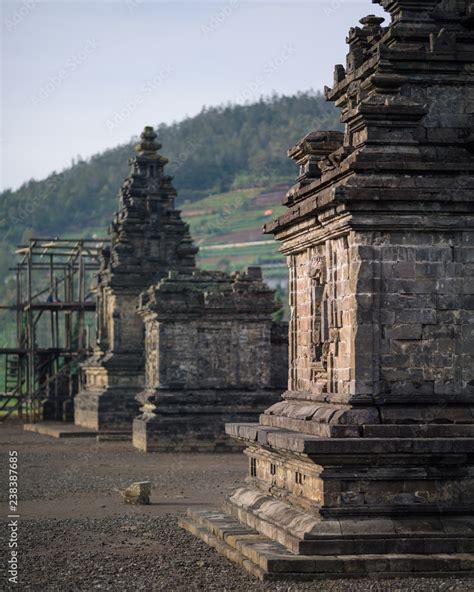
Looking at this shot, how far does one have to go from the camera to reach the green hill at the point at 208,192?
440 feet

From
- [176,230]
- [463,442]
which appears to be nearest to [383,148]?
[463,442]

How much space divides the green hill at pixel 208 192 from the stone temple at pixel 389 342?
10529cm

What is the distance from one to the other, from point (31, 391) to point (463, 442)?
3524 centimetres

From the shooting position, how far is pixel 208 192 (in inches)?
6708

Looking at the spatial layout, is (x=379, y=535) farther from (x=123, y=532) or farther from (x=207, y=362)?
(x=207, y=362)

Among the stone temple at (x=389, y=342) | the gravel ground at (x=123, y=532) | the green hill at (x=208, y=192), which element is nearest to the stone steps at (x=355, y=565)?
the stone temple at (x=389, y=342)

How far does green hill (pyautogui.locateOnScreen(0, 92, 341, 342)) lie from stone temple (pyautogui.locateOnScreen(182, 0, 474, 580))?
10529cm

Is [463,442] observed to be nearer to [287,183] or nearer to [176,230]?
[176,230]

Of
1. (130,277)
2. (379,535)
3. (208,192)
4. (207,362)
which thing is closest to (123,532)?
(379,535)

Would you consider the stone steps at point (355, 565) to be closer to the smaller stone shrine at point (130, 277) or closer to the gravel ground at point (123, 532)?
the gravel ground at point (123, 532)

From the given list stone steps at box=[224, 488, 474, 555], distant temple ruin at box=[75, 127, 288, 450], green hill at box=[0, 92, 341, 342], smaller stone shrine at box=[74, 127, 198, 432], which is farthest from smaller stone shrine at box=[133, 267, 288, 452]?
green hill at box=[0, 92, 341, 342]

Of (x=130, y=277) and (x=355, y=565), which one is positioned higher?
(x=130, y=277)

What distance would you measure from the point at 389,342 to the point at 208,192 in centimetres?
15696

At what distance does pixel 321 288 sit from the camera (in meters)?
15.9
